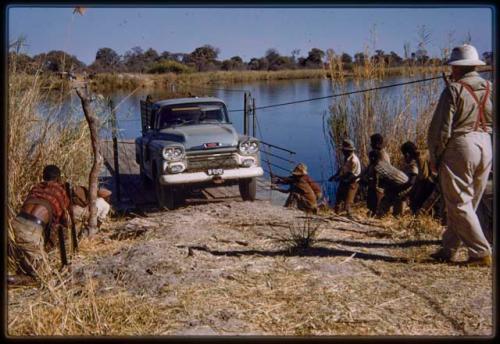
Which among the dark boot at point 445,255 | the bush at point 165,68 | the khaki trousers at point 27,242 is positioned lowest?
the dark boot at point 445,255

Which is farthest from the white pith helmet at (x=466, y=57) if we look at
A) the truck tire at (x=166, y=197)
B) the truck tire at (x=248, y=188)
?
the truck tire at (x=166, y=197)

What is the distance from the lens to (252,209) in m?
8.83

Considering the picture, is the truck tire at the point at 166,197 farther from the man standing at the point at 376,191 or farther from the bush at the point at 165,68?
the bush at the point at 165,68

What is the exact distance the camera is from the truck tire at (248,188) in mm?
10977

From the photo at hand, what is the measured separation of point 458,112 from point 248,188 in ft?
19.5

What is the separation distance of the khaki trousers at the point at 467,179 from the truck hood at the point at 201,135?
18.1 feet

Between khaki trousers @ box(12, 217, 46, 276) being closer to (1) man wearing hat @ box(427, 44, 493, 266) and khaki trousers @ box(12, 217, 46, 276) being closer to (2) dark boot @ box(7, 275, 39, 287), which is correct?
(2) dark boot @ box(7, 275, 39, 287)

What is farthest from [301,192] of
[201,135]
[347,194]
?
[201,135]

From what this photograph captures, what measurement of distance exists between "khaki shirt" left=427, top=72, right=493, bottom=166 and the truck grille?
547cm

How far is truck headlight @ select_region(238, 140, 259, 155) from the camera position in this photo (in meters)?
10.6

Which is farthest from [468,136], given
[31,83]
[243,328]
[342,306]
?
[31,83]

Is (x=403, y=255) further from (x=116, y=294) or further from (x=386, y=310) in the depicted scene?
(x=116, y=294)

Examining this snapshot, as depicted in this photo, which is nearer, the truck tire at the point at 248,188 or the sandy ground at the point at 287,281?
the sandy ground at the point at 287,281

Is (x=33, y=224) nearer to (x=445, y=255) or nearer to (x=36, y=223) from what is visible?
(x=36, y=223)
